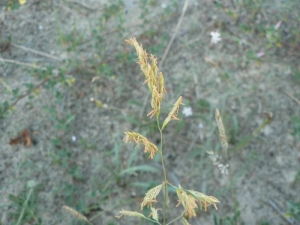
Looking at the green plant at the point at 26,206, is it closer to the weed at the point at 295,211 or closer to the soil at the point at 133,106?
the soil at the point at 133,106

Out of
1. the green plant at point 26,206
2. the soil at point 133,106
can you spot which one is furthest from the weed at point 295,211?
the green plant at point 26,206

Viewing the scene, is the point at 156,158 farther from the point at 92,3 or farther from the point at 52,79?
the point at 92,3

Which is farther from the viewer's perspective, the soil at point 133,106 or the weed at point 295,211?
the soil at point 133,106

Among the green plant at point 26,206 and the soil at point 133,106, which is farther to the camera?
the soil at point 133,106

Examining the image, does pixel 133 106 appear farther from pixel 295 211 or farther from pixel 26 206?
pixel 295 211

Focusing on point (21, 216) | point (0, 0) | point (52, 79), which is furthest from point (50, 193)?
point (0, 0)

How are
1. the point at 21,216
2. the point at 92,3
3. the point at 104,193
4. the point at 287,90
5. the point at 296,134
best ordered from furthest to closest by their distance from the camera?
1. the point at 92,3
2. the point at 287,90
3. the point at 296,134
4. the point at 104,193
5. the point at 21,216

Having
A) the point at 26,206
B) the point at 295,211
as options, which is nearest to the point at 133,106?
the point at 26,206

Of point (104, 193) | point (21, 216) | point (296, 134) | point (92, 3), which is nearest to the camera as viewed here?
point (21, 216)

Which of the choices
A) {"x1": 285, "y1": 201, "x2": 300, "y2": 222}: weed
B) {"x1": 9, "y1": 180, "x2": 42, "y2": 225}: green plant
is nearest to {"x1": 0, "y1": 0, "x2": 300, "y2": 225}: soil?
{"x1": 9, "y1": 180, "x2": 42, "y2": 225}: green plant
